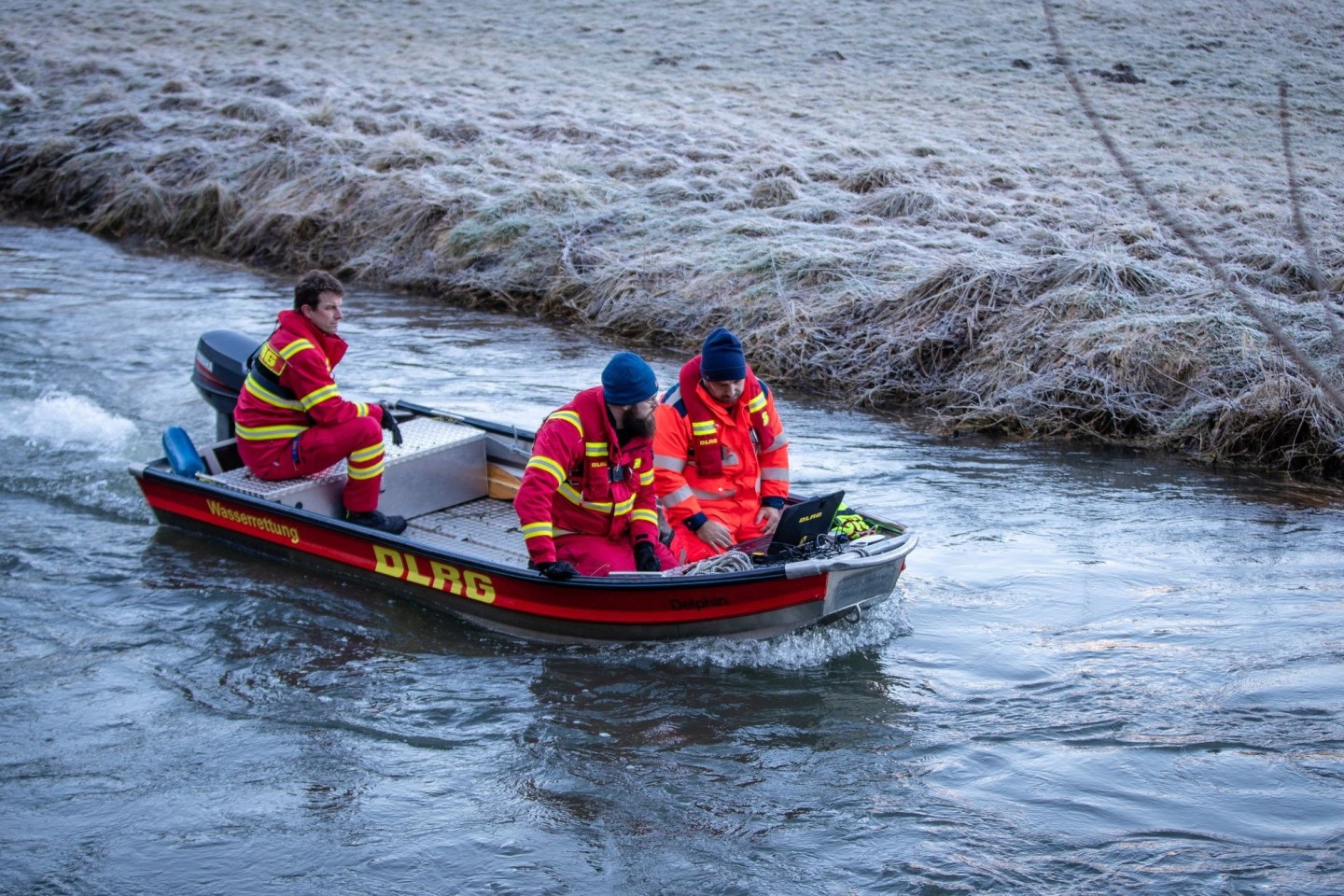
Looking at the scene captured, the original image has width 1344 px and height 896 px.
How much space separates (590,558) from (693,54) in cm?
2040

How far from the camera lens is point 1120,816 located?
5.48m

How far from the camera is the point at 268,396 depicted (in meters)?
7.77

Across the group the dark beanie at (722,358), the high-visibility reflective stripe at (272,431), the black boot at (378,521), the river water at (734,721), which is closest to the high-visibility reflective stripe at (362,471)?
the black boot at (378,521)

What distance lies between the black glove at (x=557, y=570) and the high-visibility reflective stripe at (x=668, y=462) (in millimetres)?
736

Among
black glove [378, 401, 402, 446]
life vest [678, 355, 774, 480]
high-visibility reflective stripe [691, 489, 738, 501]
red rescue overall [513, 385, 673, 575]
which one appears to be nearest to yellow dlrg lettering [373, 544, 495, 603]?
red rescue overall [513, 385, 673, 575]

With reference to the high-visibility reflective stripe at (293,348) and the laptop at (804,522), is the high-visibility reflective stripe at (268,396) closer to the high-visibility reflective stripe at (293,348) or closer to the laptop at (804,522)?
the high-visibility reflective stripe at (293,348)

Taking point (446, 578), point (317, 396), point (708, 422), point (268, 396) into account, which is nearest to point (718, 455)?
point (708, 422)

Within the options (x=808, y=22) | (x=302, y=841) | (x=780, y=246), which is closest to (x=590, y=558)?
(x=302, y=841)

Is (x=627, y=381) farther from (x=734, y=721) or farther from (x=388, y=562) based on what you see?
(x=388, y=562)

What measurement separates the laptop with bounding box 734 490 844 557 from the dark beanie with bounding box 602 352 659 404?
97 cm

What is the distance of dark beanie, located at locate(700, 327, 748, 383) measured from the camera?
6.70 m

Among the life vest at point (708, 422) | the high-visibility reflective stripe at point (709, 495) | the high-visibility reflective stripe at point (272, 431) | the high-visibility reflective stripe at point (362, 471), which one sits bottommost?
the high-visibility reflective stripe at point (362, 471)

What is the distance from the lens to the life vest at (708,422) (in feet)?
22.9

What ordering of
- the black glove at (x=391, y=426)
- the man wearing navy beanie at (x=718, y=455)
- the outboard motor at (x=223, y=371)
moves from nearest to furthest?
1. the man wearing navy beanie at (x=718, y=455)
2. the black glove at (x=391, y=426)
3. the outboard motor at (x=223, y=371)
